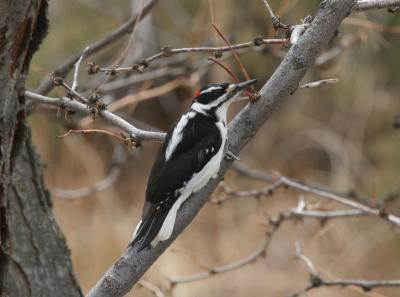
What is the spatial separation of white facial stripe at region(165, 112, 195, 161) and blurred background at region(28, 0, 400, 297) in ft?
12.2

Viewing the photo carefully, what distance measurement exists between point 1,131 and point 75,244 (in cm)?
563

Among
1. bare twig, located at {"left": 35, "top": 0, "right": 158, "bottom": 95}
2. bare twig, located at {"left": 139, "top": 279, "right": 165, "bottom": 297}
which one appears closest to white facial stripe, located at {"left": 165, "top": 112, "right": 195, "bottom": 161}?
bare twig, located at {"left": 35, "top": 0, "right": 158, "bottom": 95}

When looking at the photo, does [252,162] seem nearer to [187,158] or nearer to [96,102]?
[187,158]

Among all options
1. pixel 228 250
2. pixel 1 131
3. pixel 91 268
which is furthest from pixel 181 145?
pixel 228 250

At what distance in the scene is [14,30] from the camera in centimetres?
171

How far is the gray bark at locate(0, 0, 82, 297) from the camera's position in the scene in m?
→ 1.78

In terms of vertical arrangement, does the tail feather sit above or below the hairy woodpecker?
below

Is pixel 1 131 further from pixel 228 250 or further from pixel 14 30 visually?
pixel 228 250

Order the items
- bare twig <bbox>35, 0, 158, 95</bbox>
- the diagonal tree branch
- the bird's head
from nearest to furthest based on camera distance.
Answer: the diagonal tree branch < the bird's head < bare twig <bbox>35, 0, 158, 95</bbox>

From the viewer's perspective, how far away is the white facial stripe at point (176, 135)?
267 cm

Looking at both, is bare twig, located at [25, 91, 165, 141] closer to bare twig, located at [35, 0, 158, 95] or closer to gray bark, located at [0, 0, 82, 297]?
gray bark, located at [0, 0, 82, 297]

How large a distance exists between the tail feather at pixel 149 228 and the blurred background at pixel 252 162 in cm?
393

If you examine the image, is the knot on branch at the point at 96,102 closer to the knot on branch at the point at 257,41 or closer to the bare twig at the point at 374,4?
the knot on branch at the point at 257,41

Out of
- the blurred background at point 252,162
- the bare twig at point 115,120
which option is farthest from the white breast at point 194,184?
the blurred background at point 252,162
